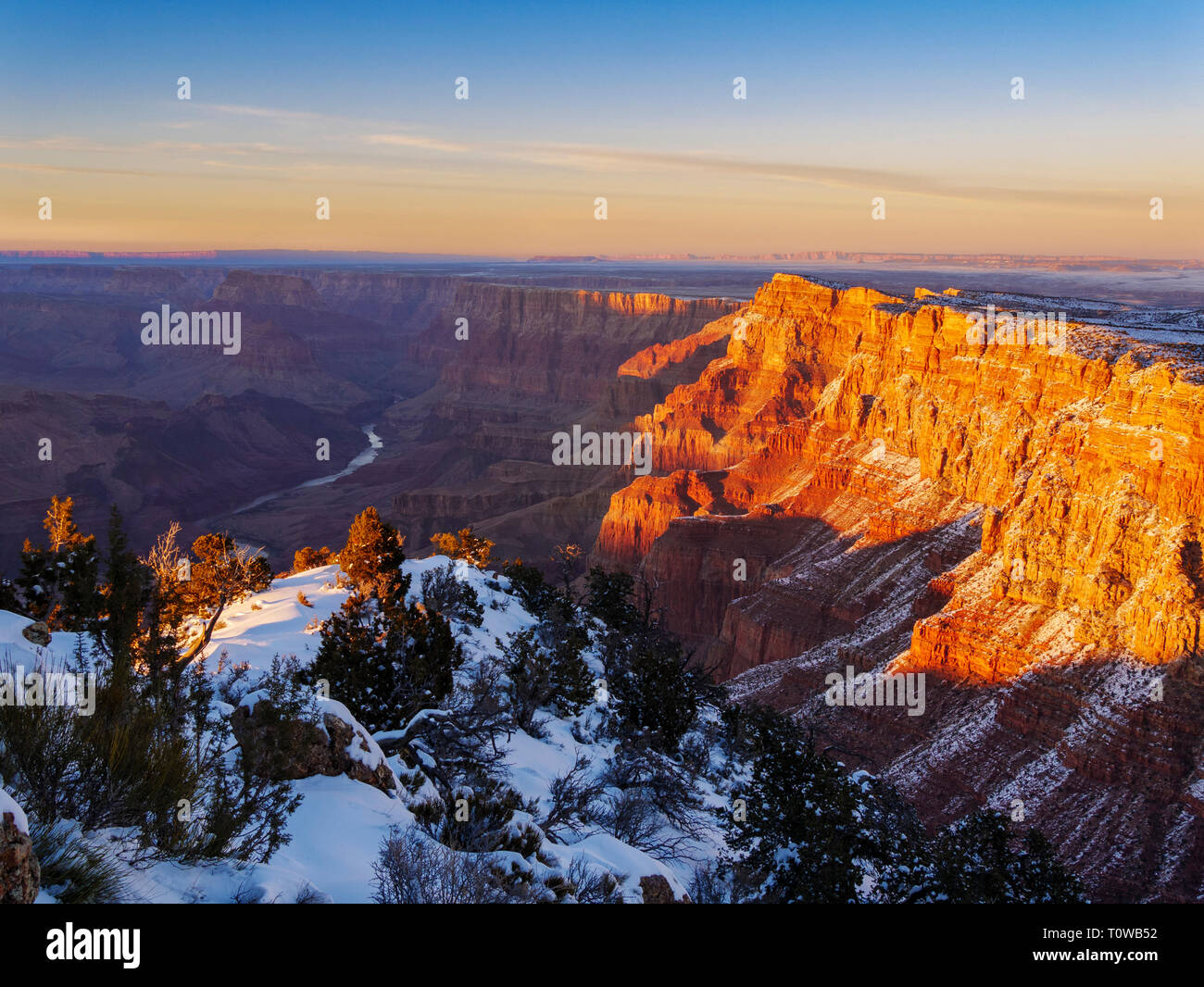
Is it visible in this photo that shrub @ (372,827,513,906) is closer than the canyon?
Yes

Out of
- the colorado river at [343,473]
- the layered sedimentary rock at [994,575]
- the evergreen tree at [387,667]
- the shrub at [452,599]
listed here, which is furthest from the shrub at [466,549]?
the colorado river at [343,473]

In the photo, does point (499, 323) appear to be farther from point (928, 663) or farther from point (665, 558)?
point (928, 663)

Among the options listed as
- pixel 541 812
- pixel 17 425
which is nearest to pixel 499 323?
pixel 17 425

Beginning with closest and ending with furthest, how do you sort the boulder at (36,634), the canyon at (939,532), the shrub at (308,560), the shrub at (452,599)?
the boulder at (36,634) < the canyon at (939,532) < the shrub at (452,599) < the shrub at (308,560)

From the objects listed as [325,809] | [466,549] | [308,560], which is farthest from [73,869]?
[466,549]

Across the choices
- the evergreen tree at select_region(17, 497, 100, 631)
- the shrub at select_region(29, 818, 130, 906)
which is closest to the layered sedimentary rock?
the evergreen tree at select_region(17, 497, 100, 631)

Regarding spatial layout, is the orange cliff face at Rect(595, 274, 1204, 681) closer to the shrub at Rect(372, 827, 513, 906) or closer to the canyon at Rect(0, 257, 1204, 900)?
the canyon at Rect(0, 257, 1204, 900)

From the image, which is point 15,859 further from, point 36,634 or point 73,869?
point 36,634

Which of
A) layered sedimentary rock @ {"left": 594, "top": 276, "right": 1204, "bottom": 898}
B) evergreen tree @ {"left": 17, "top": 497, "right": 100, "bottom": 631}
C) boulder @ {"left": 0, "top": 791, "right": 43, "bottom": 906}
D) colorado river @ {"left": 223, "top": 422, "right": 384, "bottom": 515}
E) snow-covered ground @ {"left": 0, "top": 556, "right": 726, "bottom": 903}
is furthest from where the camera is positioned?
colorado river @ {"left": 223, "top": 422, "right": 384, "bottom": 515}

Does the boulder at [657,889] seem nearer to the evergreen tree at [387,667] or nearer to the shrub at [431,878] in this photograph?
the shrub at [431,878]
